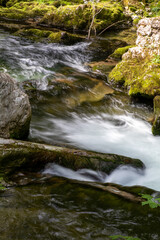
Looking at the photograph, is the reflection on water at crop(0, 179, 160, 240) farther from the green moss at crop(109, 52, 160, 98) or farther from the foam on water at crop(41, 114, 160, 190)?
the green moss at crop(109, 52, 160, 98)

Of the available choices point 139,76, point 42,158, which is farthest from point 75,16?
point 42,158

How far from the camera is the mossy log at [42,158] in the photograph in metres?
3.44

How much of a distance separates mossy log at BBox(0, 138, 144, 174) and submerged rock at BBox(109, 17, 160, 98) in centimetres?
359

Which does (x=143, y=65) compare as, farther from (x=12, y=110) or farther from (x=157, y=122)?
(x=12, y=110)

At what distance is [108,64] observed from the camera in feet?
33.6

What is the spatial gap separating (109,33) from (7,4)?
1460 centimetres

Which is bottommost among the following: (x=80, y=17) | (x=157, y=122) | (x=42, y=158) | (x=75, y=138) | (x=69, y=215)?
(x=75, y=138)

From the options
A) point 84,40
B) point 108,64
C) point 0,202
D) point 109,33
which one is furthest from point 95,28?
point 0,202

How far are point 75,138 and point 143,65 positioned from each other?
4.14 metres

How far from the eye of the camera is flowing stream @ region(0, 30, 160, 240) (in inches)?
100

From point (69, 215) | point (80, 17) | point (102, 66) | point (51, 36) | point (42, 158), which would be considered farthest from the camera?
point (80, 17)

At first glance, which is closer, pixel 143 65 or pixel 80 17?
pixel 143 65

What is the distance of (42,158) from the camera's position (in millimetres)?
3650

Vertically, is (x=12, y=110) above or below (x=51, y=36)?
below
